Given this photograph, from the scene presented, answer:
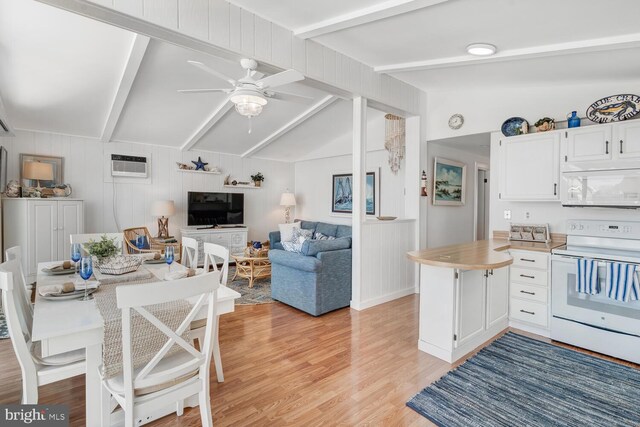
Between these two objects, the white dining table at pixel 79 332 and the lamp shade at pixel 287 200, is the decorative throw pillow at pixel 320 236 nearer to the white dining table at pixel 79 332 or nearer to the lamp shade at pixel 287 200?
the lamp shade at pixel 287 200

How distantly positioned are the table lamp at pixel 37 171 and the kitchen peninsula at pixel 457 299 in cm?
532

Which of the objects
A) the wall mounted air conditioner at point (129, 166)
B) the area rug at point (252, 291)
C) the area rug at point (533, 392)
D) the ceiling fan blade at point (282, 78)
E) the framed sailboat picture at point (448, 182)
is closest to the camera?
the area rug at point (533, 392)

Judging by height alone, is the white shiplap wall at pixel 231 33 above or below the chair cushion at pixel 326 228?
above

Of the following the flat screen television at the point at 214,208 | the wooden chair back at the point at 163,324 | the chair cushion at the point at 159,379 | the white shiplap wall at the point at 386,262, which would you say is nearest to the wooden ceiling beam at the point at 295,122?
Result: the flat screen television at the point at 214,208

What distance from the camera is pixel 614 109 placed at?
10.2ft

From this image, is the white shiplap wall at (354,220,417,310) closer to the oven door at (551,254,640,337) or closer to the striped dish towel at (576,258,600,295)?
the oven door at (551,254,640,337)

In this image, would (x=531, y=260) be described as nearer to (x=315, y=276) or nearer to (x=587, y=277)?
(x=587, y=277)

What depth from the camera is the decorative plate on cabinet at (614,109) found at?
3.02 meters

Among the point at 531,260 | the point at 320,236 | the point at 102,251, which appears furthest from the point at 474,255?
the point at 320,236

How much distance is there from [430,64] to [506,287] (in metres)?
2.50

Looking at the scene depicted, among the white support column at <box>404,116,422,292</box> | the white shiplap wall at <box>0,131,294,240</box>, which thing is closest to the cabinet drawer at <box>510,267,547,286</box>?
the white support column at <box>404,116,422,292</box>

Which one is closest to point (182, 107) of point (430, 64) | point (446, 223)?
point (430, 64)

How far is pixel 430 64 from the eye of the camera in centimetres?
347

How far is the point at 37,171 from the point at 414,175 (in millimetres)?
5519
